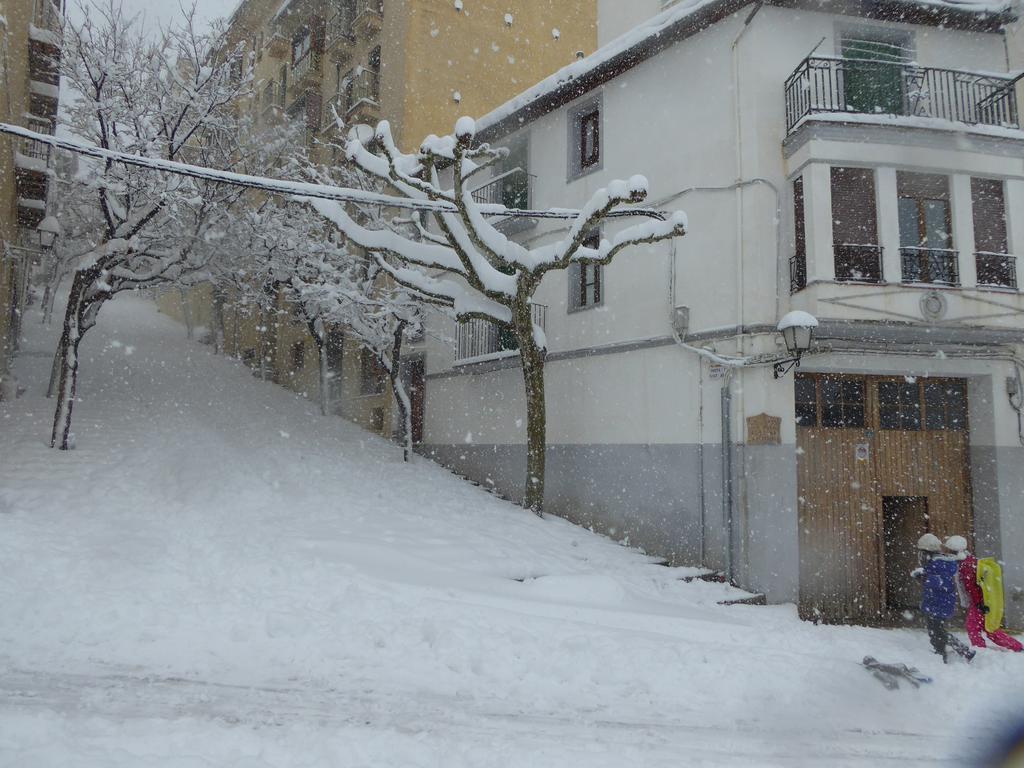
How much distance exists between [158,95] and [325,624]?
11484mm

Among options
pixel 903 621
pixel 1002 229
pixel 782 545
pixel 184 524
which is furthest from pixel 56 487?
pixel 1002 229

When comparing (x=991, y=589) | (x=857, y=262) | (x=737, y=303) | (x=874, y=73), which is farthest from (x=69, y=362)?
(x=874, y=73)

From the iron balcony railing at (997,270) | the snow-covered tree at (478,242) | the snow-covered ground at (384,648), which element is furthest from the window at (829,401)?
the snow-covered tree at (478,242)

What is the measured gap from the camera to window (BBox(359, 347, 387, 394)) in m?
19.2

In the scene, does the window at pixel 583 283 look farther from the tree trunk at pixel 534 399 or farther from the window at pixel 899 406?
the window at pixel 899 406

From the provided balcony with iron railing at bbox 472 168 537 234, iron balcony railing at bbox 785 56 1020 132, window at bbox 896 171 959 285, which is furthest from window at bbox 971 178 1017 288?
balcony with iron railing at bbox 472 168 537 234

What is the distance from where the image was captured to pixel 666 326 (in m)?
11.6

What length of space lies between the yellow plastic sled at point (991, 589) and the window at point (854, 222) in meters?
4.56

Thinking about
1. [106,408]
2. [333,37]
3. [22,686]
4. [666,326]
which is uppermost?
[333,37]

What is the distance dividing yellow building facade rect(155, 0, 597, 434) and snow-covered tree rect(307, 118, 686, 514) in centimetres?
759

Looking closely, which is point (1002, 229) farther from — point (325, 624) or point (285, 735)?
point (285, 735)

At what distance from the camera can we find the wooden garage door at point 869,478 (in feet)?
34.3

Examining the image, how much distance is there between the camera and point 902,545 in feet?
36.4

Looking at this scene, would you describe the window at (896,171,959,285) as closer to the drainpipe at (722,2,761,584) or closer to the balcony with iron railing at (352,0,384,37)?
the drainpipe at (722,2,761,584)
